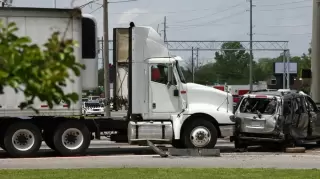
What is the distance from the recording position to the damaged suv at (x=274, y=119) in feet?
54.9

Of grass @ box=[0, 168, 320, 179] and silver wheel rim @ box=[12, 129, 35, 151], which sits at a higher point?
silver wheel rim @ box=[12, 129, 35, 151]

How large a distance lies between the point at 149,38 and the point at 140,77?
1.16m

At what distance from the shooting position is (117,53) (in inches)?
677

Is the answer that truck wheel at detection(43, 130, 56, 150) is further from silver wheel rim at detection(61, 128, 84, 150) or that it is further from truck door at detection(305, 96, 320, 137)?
truck door at detection(305, 96, 320, 137)

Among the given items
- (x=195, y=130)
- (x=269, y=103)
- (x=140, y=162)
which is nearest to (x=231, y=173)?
(x=140, y=162)

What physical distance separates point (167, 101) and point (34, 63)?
43.6ft

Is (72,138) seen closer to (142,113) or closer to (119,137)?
(119,137)

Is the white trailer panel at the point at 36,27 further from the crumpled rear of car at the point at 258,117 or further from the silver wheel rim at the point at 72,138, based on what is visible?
the crumpled rear of car at the point at 258,117

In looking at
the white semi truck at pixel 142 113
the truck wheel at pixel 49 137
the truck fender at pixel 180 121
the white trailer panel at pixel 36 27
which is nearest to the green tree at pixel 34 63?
the white trailer panel at pixel 36 27

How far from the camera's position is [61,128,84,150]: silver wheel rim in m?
15.7

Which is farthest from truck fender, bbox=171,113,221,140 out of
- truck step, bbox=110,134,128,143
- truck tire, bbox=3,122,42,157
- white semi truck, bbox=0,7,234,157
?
truck tire, bbox=3,122,42,157

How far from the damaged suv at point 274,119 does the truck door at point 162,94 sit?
181 cm

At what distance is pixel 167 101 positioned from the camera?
54.1 ft

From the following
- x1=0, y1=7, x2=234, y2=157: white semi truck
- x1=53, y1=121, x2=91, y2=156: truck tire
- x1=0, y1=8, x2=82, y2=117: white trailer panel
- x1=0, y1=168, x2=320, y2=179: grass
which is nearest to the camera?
x1=0, y1=168, x2=320, y2=179: grass
